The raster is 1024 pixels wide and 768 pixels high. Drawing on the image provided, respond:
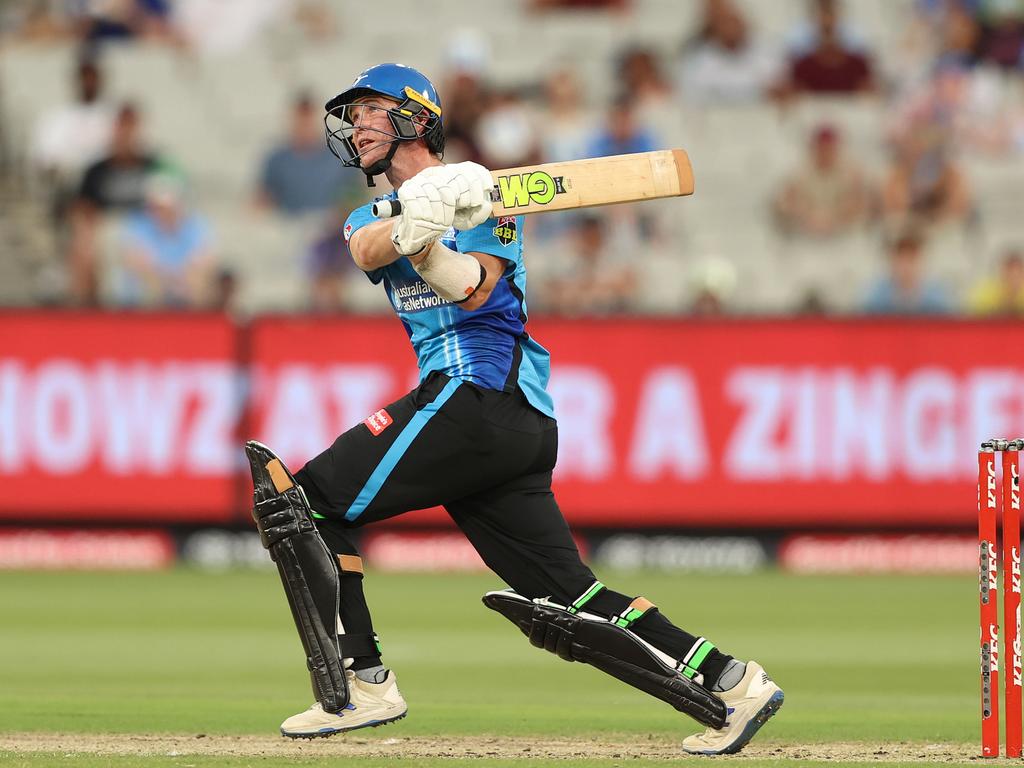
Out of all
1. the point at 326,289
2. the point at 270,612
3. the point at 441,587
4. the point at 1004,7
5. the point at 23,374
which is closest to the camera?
the point at 270,612

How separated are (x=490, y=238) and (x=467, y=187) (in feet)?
1.05

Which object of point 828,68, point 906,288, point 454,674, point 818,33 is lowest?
point 454,674

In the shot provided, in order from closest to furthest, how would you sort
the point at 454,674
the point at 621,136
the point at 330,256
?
the point at 454,674 < the point at 330,256 < the point at 621,136

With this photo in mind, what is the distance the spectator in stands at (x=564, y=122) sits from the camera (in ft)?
52.1

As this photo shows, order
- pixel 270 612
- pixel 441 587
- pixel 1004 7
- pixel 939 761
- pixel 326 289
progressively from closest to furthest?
pixel 939 761 < pixel 270 612 < pixel 441 587 < pixel 326 289 < pixel 1004 7

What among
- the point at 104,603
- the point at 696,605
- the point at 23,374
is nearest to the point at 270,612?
the point at 104,603

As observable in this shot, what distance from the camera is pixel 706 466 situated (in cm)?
1320

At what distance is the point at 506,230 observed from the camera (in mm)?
5680

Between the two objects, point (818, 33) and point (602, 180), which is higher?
point (818, 33)

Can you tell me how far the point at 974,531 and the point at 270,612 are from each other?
5.09 metres

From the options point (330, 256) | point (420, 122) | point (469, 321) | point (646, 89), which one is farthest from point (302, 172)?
point (469, 321)

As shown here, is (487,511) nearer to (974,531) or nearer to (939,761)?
(939,761)

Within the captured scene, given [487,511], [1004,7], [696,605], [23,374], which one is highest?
[1004,7]

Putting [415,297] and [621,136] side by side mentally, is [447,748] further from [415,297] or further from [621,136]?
[621,136]
